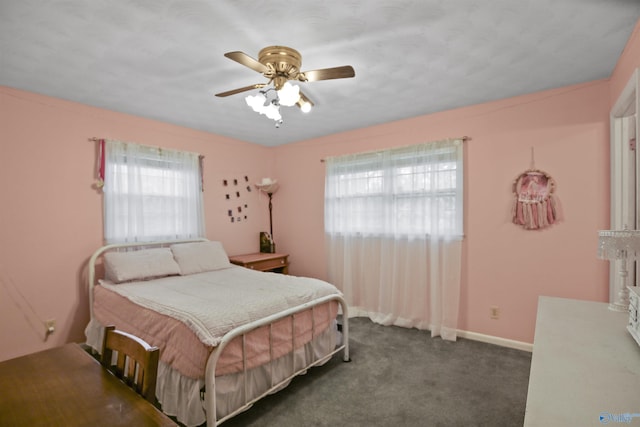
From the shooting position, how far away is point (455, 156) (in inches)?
124

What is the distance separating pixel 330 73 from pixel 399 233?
2185 millimetres

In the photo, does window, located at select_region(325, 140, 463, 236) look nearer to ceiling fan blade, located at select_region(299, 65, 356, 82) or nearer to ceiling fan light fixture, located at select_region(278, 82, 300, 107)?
ceiling fan blade, located at select_region(299, 65, 356, 82)

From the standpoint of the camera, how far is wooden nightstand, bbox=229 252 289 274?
3834 mm

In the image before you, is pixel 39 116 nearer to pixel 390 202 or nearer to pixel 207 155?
pixel 207 155

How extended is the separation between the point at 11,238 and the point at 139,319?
1.50 meters

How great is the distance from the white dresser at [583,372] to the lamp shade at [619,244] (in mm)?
305

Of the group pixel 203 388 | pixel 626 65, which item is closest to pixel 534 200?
pixel 626 65

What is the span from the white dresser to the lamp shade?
1.00ft

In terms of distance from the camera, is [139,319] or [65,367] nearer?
[65,367]

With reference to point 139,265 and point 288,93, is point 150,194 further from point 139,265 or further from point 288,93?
point 288,93

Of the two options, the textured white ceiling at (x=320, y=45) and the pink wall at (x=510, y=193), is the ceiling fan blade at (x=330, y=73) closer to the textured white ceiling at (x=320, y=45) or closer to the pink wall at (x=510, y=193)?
the textured white ceiling at (x=320, y=45)

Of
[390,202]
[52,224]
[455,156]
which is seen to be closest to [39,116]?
[52,224]

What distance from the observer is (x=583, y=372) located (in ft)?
3.25

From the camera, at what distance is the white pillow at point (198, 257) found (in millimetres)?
3227
